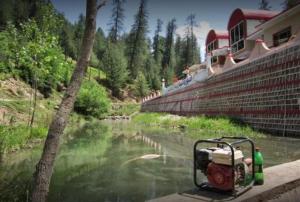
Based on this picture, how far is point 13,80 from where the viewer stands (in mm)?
34094

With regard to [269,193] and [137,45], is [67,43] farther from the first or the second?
[269,193]

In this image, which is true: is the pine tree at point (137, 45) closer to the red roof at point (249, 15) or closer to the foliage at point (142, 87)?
the foliage at point (142, 87)

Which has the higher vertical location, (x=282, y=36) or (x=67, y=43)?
(x=67, y=43)

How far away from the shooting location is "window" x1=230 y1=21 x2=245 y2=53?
25200mm

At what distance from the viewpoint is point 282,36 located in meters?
20.7

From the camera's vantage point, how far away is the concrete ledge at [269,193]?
409cm

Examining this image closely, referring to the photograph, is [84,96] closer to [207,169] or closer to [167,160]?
[167,160]

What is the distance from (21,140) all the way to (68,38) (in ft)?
223

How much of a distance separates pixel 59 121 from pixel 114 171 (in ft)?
16.1

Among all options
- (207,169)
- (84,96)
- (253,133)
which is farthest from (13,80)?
(207,169)

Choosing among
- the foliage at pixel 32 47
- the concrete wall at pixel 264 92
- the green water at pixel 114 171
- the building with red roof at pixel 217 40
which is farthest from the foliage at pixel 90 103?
the green water at pixel 114 171

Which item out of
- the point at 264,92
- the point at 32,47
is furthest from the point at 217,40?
the point at 32,47

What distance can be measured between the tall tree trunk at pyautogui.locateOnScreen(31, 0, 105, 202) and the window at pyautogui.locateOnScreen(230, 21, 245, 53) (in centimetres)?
2257

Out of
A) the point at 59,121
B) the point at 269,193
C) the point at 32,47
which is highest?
→ the point at 32,47
